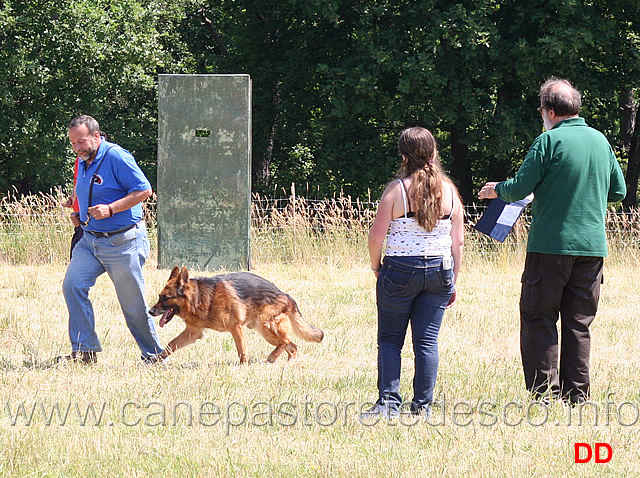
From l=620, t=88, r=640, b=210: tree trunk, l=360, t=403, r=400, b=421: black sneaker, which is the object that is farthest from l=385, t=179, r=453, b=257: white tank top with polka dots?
l=620, t=88, r=640, b=210: tree trunk

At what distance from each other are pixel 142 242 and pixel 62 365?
1146mm

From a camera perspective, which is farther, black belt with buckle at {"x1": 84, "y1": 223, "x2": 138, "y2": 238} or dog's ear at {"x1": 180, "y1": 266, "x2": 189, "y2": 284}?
dog's ear at {"x1": 180, "y1": 266, "x2": 189, "y2": 284}

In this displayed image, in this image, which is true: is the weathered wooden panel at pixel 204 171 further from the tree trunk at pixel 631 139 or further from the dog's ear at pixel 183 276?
the tree trunk at pixel 631 139

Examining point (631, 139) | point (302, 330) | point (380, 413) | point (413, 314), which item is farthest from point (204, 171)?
point (631, 139)

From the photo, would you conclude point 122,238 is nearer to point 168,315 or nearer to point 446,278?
point 168,315

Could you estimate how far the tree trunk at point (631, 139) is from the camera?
21.9 meters

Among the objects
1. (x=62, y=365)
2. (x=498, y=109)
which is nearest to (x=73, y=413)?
(x=62, y=365)

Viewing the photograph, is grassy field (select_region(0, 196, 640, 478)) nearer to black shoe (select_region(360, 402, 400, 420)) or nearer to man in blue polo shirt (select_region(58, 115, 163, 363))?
black shoe (select_region(360, 402, 400, 420))

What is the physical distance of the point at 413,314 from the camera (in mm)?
5055

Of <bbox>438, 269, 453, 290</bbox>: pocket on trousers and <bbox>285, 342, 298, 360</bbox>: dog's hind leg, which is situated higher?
<bbox>438, 269, 453, 290</bbox>: pocket on trousers

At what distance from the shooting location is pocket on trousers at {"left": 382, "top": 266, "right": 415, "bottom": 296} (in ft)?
16.1

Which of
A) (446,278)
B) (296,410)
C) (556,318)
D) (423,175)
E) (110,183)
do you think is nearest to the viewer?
(423,175)

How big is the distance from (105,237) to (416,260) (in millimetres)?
2751

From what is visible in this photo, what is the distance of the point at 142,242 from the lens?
6602mm
